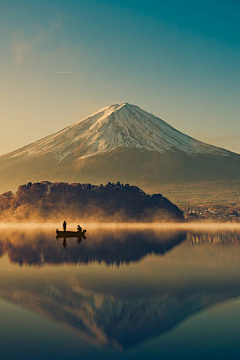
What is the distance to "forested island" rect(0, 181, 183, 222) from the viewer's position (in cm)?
12462

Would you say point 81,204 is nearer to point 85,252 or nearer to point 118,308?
point 85,252

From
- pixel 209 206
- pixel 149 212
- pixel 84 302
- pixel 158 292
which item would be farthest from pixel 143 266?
pixel 209 206

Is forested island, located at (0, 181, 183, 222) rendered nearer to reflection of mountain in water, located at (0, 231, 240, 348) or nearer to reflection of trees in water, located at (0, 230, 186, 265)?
reflection of trees in water, located at (0, 230, 186, 265)

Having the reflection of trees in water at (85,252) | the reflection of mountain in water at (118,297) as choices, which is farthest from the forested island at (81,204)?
the reflection of mountain in water at (118,297)

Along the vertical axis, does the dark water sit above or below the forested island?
below

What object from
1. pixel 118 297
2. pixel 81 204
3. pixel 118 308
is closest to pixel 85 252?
A: pixel 118 297

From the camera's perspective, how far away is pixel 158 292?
25.9m

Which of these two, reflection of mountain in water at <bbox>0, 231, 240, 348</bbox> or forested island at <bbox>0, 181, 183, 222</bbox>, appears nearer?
reflection of mountain in water at <bbox>0, 231, 240, 348</bbox>

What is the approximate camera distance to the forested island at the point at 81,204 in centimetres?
12462

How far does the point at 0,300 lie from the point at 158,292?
8976 mm

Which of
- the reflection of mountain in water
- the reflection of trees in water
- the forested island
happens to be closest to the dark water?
the reflection of mountain in water

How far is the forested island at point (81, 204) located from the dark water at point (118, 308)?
8516 cm

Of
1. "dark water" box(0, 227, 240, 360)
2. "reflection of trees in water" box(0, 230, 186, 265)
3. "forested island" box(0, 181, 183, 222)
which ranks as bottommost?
"dark water" box(0, 227, 240, 360)

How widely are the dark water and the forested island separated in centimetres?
8516
